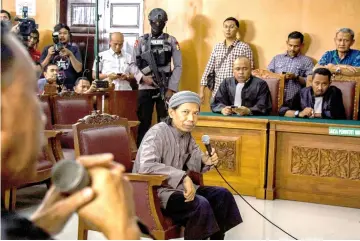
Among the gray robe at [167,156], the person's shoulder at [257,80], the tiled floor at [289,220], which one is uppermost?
the person's shoulder at [257,80]

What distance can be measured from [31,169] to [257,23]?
19.0 feet

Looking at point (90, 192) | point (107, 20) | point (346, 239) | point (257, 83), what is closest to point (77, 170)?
point (90, 192)

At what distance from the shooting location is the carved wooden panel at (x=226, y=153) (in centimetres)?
425

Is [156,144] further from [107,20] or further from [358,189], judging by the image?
[107,20]

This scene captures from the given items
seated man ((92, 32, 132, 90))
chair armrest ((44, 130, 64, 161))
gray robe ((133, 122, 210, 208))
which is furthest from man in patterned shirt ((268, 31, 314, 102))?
gray robe ((133, 122, 210, 208))

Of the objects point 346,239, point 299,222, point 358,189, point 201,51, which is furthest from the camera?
point 201,51

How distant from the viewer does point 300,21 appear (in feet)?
19.7

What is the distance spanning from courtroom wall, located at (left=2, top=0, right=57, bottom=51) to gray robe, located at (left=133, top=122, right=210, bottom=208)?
4.72 meters

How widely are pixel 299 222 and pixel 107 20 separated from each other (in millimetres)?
4072

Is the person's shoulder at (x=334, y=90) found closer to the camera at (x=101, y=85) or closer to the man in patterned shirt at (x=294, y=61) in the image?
the man in patterned shirt at (x=294, y=61)

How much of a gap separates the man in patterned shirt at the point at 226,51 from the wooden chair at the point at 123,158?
319cm

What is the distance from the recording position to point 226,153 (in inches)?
168

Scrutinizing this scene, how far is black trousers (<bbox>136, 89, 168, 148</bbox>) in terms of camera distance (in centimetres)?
566

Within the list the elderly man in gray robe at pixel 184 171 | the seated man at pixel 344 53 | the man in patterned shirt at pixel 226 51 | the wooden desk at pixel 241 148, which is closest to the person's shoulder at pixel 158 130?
the elderly man in gray robe at pixel 184 171
